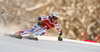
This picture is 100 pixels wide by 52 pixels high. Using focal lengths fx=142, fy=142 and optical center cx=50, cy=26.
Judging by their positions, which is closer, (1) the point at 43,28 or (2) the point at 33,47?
(2) the point at 33,47

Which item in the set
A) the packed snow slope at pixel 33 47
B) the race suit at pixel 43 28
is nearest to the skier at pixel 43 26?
the race suit at pixel 43 28

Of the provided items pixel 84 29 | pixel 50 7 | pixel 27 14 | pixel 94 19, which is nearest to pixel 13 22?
pixel 27 14

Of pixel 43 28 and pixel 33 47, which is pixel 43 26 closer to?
pixel 43 28

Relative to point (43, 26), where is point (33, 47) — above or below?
below

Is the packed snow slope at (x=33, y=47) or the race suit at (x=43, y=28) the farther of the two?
the race suit at (x=43, y=28)

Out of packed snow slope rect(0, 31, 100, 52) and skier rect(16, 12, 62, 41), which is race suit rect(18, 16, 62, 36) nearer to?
skier rect(16, 12, 62, 41)

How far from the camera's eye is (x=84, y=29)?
9.41 metres

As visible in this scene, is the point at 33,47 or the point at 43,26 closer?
the point at 33,47

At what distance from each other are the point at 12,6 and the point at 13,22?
1.05 meters

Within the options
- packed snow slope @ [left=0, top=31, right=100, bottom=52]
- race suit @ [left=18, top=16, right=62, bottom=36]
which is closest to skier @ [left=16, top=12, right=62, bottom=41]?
race suit @ [left=18, top=16, right=62, bottom=36]

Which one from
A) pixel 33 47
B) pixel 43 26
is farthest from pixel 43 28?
pixel 33 47

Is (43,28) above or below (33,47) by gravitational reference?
above

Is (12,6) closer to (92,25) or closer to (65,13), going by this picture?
(65,13)

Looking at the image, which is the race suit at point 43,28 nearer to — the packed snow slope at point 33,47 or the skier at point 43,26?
the skier at point 43,26
